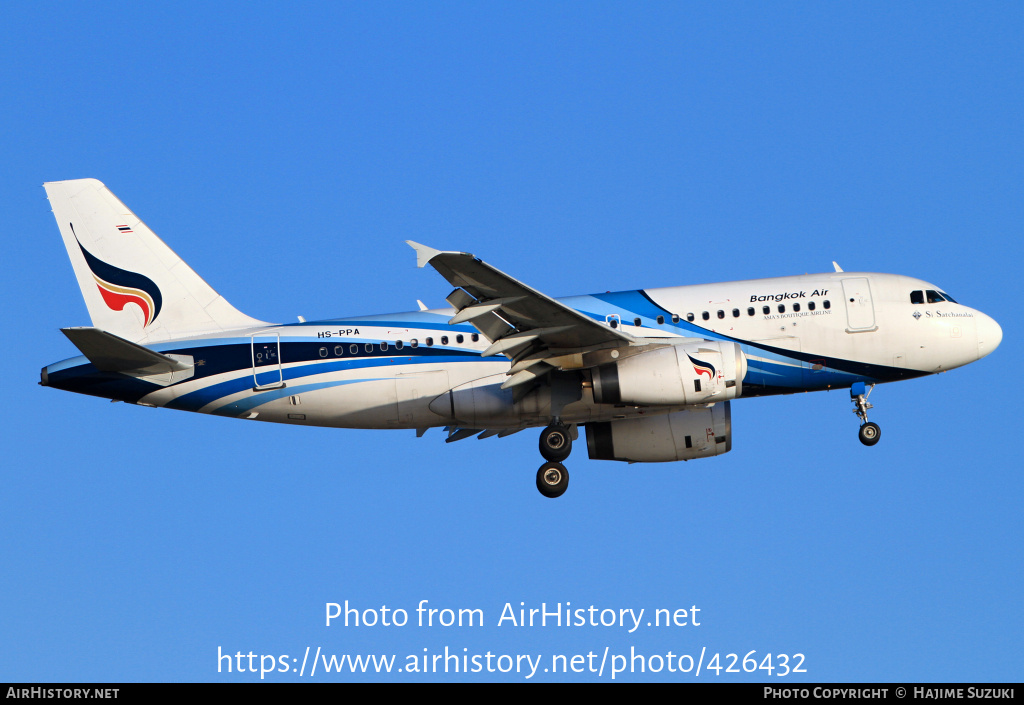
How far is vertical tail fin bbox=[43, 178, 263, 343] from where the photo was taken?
29.8 meters

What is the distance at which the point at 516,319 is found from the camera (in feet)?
86.4

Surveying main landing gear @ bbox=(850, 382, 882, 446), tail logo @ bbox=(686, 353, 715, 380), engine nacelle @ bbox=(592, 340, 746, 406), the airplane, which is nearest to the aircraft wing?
the airplane

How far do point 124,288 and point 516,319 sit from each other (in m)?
11.1

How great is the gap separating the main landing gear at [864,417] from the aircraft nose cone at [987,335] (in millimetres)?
2907

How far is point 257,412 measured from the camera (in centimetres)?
2903

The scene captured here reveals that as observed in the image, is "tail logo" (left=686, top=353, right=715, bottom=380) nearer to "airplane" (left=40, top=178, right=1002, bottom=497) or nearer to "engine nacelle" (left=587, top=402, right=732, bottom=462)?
"airplane" (left=40, top=178, right=1002, bottom=497)

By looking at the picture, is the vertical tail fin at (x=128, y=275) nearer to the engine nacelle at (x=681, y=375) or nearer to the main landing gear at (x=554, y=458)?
the main landing gear at (x=554, y=458)

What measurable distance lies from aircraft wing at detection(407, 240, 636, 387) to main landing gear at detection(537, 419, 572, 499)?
6.00 ft

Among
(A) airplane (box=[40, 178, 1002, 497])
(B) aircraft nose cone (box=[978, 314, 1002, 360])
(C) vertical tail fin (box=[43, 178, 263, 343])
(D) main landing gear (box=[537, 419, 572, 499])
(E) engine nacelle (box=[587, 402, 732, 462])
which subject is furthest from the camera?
(E) engine nacelle (box=[587, 402, 732, 462])

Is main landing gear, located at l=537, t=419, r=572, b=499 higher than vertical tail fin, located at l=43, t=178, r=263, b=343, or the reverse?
vertical tail fin, located at l=43, t=178, r=263, b=343

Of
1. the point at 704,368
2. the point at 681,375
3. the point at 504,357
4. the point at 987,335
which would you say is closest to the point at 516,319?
the point at 504,357

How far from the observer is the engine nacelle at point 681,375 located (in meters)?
26.5

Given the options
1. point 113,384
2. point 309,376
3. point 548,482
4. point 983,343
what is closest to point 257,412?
point 309,376

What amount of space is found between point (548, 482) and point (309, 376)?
21.9 ft
